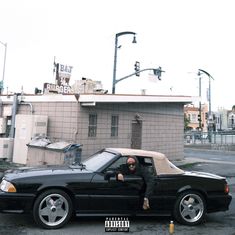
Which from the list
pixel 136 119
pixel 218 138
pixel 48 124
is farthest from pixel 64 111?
pixel 218 138

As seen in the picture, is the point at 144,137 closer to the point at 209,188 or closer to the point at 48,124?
the point at 48,124

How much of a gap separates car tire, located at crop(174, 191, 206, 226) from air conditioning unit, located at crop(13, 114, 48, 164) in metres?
9.00

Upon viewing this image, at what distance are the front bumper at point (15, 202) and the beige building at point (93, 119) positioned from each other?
28.0 feet

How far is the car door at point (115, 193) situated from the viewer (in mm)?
6363

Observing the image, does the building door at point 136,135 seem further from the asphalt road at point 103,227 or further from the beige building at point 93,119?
the asphalt road at point 103,227

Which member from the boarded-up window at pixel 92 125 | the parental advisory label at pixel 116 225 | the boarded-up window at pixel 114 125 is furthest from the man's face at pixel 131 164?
the boarded-up window at pixel 114 125

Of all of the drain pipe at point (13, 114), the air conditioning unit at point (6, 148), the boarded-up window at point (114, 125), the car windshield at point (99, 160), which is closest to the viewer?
the car windshield at point (99, 160)

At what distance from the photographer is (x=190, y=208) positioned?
22.5 feet

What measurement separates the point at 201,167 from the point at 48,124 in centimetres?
753

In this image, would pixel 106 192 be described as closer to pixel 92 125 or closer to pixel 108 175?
pixel 108 175

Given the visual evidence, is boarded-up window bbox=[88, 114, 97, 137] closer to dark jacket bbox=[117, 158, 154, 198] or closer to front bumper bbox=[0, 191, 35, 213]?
dark jacket bbox=[117, 158, 154, 198]

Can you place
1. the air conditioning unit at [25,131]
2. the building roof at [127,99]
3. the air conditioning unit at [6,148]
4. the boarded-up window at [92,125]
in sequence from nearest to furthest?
the building roof at [127,99] → the air conditioning unit at [25,131] → the air conditioning unit at [6,148] → the boarded-up window at [92,125]

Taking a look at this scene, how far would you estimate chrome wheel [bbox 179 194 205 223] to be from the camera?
22.4ft

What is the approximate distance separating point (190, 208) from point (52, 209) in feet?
8.33
